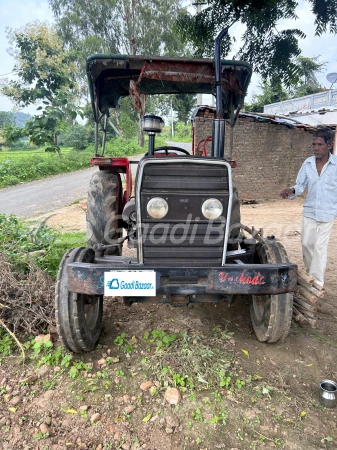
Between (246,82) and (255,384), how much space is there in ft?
9.49

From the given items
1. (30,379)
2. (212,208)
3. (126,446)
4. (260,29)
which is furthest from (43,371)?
(260,29)

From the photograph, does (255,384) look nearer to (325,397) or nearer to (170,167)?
(325,397)

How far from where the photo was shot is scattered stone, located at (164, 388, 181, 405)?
2391 mm

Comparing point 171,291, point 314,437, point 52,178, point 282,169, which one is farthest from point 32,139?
point 314,437

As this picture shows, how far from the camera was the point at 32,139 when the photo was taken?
1539 centimetres

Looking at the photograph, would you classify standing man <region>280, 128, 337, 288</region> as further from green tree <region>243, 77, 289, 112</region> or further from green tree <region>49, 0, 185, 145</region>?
green tree <region>49, 0, 185, 145</region>

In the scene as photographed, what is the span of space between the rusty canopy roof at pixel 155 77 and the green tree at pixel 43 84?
12231 millimetres

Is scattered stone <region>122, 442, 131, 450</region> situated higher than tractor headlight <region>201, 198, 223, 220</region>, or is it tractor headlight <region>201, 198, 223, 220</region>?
tractor headlight <region>201, 198, 223, 220</region>

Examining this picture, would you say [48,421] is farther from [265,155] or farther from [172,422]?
[265,155]

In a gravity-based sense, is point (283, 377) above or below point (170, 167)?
below

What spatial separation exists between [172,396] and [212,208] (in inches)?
53.8

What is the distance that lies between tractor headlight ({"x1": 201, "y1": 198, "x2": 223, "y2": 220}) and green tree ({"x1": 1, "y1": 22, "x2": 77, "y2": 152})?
14.3 metres

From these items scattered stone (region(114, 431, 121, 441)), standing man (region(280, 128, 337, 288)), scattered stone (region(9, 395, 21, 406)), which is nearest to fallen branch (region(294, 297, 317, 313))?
standing man (region(280, 128, 337, 288))

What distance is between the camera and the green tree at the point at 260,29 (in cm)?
526
